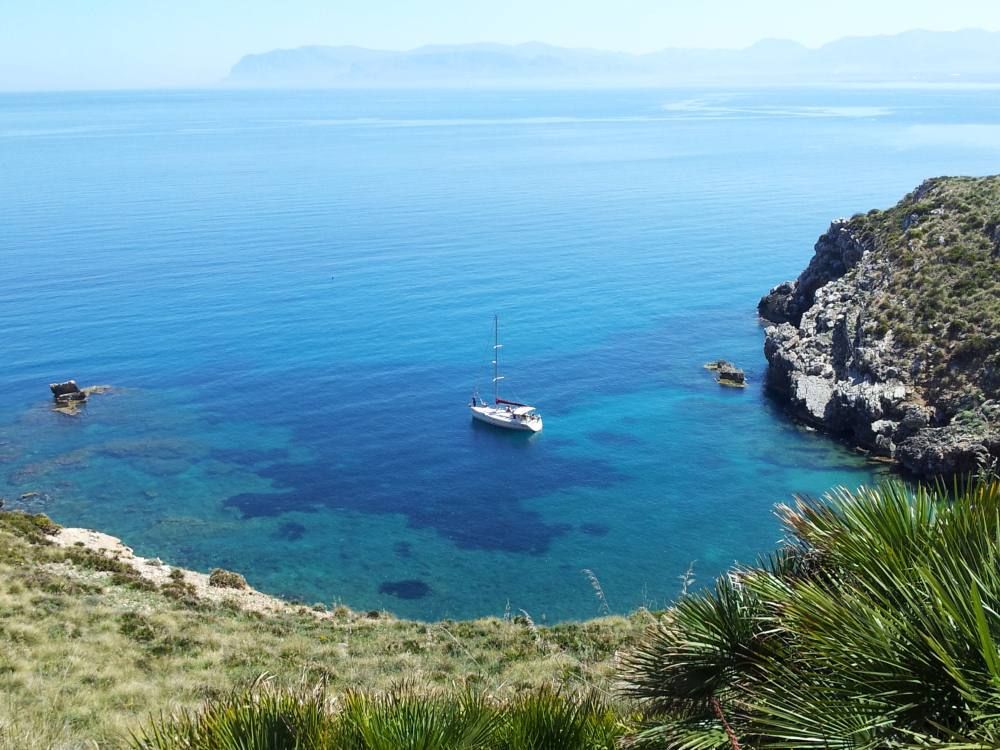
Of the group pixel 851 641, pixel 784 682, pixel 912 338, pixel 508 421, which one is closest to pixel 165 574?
pixel 508 421

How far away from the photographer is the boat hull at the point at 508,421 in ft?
145

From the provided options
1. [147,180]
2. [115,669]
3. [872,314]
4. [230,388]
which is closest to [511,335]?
[230,388]

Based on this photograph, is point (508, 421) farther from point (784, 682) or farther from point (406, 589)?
point (784, 682)

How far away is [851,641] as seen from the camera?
20.9ft

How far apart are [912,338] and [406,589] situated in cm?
2914

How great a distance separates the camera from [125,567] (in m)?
27.5

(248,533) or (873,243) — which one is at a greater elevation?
(873,243)

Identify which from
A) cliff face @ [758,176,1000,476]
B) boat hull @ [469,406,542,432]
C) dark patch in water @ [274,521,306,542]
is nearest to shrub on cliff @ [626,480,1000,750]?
dark patch in water @ [274,521,306,542]

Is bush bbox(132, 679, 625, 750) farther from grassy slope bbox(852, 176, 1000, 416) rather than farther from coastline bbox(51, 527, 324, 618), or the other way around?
grassy slope bbox(852, 176, 1000, 416)

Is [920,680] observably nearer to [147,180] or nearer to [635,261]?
[635,261]

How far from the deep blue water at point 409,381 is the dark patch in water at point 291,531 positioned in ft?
0.36

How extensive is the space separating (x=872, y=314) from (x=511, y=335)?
22.3m

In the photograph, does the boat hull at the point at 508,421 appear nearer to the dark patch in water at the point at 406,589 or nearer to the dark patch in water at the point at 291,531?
the dark patch in water at the point at 291,531

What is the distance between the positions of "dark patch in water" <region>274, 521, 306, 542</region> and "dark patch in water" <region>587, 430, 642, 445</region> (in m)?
15.7
